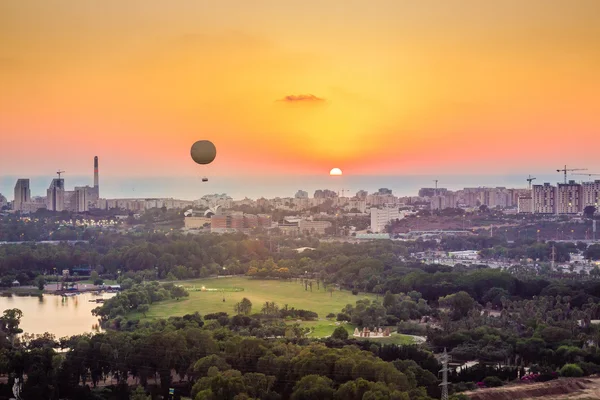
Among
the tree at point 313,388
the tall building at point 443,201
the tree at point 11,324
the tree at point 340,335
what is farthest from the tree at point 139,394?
the tall building at point 443,201

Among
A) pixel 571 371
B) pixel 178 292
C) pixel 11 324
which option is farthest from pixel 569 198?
pixel 11 324

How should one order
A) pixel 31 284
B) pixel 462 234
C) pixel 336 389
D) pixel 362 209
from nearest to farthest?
pixel 336 389 < pixel 31 284 < pixel 462 234 < pixel 362 209

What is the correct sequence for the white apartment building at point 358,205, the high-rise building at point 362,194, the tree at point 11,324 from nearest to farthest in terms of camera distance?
the tree at point 11,324
the white apartment building at point 358,205
the high-rise building at point 362,194

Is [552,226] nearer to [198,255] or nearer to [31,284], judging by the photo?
[198,255]

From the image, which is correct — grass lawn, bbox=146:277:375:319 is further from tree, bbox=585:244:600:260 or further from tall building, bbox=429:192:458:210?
tall building, bbox=429:192:458:210

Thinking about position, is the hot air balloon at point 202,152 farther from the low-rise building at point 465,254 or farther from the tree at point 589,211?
the tree at point 589,211

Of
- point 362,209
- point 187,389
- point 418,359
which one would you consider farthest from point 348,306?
point 362,209

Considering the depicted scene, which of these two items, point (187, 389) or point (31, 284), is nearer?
point (187, 389)
